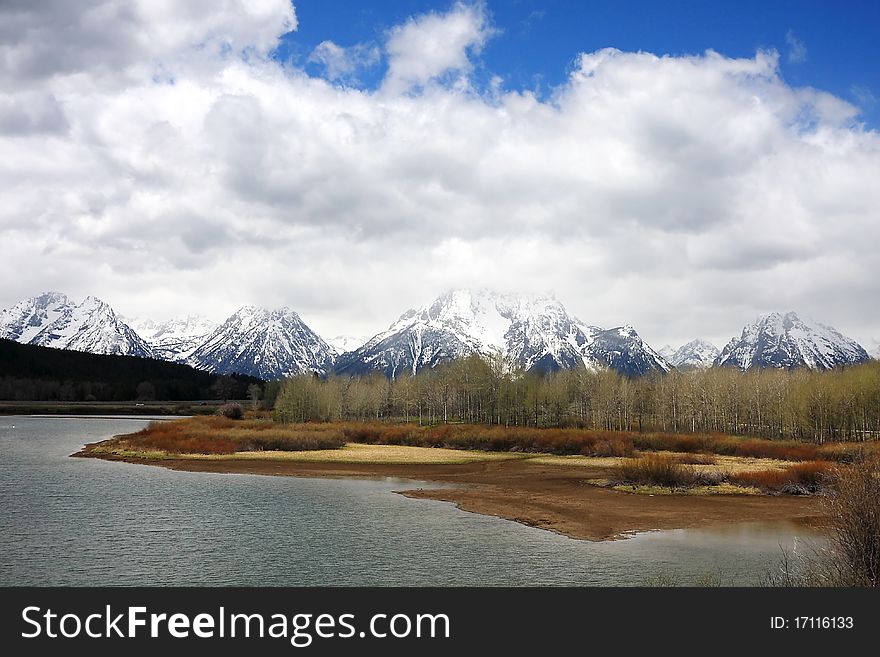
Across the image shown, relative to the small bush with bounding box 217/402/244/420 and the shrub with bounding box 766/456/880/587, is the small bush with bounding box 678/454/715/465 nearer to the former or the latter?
the shrub with bounding box 766/456/880/587

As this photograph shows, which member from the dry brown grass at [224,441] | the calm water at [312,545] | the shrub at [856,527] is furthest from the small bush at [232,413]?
the shrub at [856,527]

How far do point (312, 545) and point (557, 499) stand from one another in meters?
22.4

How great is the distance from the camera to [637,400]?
150 metres

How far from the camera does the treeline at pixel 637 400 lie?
105688 millimetres

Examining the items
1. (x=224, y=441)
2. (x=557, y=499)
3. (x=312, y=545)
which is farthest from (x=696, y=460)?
(x=224, y=441)

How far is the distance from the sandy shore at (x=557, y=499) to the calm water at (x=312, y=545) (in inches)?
99.1

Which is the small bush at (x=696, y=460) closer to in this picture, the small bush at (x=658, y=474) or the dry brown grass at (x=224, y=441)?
the small bush at (x=658, y=474)

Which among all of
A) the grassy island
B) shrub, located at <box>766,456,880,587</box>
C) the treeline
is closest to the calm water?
the grassy island

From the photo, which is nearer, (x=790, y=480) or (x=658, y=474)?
(x=790, y=480)

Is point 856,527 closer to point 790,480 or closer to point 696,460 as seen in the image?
point 790,480
